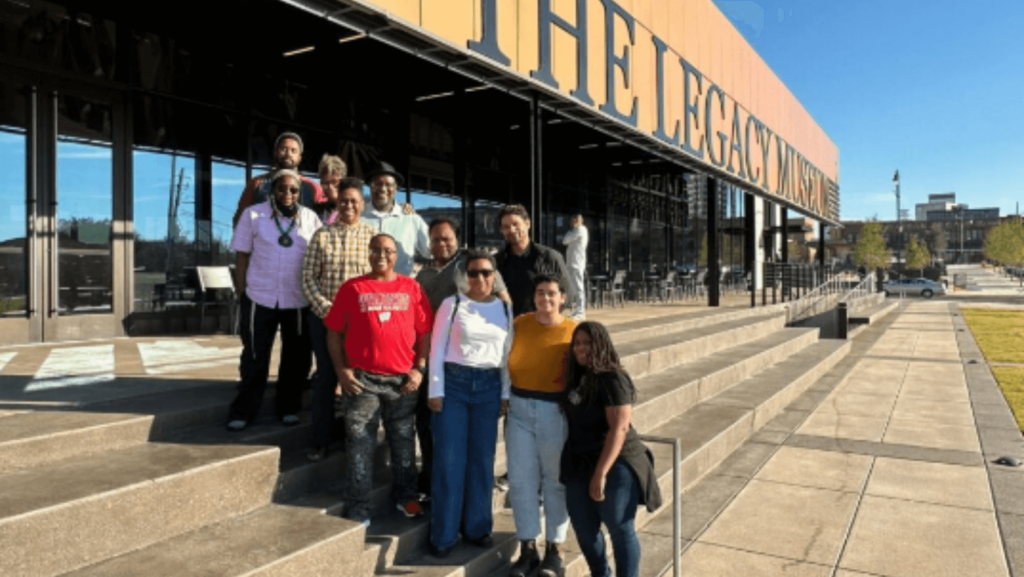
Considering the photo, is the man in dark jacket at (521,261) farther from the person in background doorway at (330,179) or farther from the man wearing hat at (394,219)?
the person in background doorway at (330,179)

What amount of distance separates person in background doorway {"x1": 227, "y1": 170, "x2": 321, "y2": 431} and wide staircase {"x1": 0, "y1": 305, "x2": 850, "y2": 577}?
0.79 ft

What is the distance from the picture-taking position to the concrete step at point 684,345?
7.39 meters

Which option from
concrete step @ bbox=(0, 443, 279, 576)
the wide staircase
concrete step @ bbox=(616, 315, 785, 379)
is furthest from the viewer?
A: concrete step @ bbox=(616, 315, 785, 379)

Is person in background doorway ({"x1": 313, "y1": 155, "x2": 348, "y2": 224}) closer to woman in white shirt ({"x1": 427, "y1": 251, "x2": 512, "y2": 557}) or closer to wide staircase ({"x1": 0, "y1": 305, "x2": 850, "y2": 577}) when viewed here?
woman in white shirt ({"x1": 427, "y1": 251, "x2": 512, "y2": 557})

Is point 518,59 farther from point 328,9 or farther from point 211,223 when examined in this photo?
point 211,223

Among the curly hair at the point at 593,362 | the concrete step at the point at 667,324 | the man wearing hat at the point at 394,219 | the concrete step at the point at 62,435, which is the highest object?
the man wearing hat at the point at 394,219

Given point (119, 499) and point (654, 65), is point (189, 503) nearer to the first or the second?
point (119, 499)

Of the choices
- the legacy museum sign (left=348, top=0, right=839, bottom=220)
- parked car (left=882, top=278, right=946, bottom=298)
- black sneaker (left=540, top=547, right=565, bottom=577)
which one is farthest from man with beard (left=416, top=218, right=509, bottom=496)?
parked car (left=882, top=278, right=946, bottom=298)

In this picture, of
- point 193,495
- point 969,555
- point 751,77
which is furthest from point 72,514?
point 751,77

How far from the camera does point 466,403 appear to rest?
3.43 m

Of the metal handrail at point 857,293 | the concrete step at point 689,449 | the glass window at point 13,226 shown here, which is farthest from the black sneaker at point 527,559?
the metal handrail at point 857,293

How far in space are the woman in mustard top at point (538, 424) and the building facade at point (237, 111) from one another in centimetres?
389

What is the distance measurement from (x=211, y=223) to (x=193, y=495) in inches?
261

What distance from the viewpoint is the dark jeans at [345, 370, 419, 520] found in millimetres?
3273
